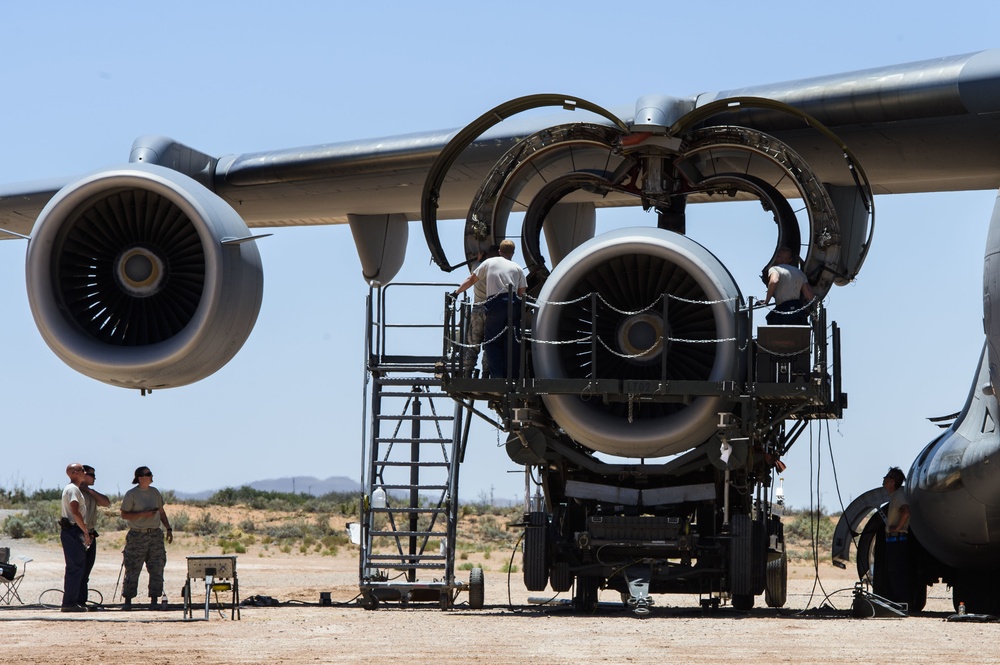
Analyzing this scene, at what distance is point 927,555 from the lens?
15023 mm

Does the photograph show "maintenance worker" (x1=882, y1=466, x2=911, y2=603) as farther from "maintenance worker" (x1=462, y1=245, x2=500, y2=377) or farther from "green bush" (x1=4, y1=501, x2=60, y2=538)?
"green bush" (x1=4, y1=501, x2=60, y2=538)

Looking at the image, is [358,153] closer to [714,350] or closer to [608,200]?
[608,200]

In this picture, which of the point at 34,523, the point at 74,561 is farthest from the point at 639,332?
the point at 34,523

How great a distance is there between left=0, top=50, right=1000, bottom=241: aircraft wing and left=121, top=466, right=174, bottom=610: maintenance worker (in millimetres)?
3354

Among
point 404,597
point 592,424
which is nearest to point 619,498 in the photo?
point 592,424

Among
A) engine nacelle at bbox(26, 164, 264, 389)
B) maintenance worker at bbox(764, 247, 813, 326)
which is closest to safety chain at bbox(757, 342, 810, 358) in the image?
maintenance worker at bbox(764, 247, 813, 326)

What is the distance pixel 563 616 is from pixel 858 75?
18.6 feet

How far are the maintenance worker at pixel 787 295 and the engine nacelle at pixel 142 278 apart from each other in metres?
4.69

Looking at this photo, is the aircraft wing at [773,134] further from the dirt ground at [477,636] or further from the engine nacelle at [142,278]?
the dirt ground at [477,636]

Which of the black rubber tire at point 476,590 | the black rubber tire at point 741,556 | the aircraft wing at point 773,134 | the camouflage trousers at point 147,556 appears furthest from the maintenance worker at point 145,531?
the black rubber tire at point 741,556

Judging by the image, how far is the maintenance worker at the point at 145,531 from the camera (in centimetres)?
1432

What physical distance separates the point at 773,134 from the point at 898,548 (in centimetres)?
418

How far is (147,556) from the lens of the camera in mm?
14484

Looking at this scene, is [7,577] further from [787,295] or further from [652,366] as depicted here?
[787,295]
